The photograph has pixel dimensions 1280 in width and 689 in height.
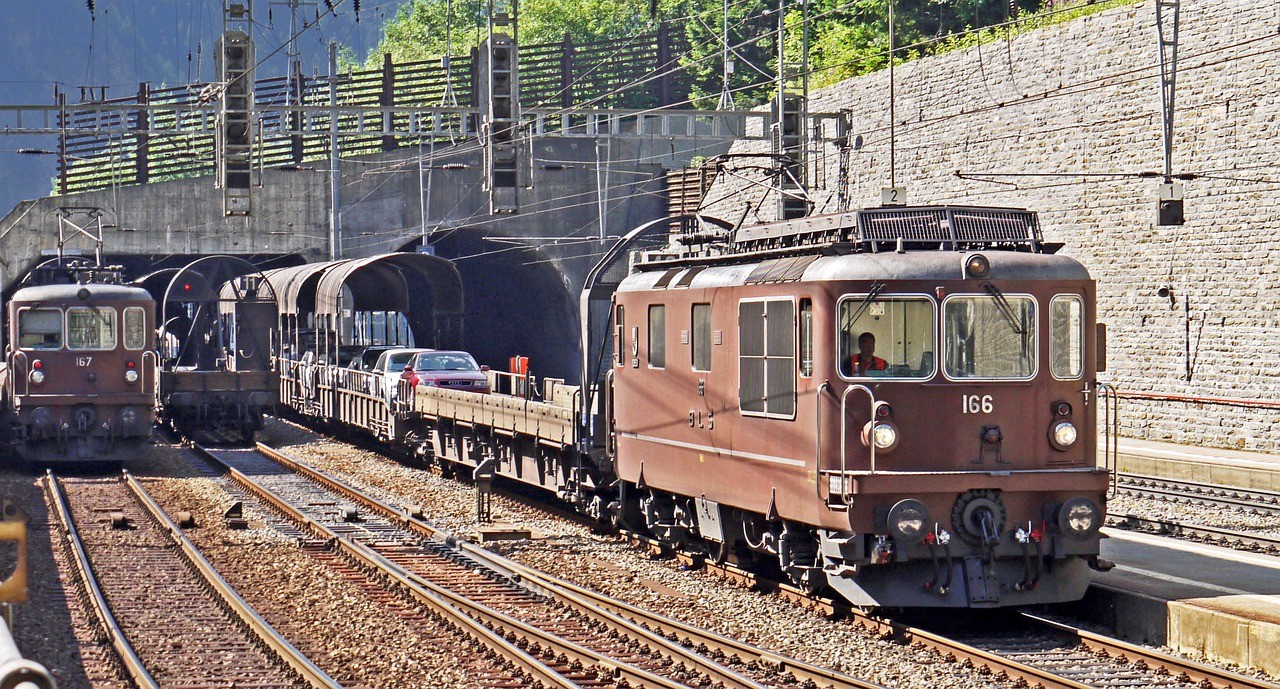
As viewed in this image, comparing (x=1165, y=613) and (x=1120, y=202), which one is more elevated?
(x=1120, y=202)

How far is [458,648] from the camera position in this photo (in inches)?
476

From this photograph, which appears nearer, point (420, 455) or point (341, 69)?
point (420, 455)

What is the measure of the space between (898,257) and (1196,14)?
662 inches

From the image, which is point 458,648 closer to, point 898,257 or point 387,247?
point 898,257

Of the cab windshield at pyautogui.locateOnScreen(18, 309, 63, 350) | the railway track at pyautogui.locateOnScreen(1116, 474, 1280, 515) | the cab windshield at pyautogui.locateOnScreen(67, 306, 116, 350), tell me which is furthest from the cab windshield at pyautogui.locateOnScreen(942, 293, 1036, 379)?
the cab windshield at pyautogui.locateOnScreen(18, 309, 63, 350)

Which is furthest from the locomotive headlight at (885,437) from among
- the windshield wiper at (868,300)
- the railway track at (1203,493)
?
the railway track at (1203,493)

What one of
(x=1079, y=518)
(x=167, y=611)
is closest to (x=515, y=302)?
(x=167, y=611)

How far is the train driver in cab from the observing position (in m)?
12.3

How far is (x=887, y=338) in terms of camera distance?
40.6 ft

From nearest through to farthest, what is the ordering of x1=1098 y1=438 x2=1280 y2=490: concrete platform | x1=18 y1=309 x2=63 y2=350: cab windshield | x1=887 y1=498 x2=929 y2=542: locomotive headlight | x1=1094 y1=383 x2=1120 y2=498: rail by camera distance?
x1=887 y1=498 x2=929 y2=542: locomotive headlight → x1=1094 y1=383 x2=1120 y2=498: rail → x1=1098 y1=438 x2=1280 y2=490: concrete platform → x1=18 y1=309 x2=63 y2=350: cab windshield

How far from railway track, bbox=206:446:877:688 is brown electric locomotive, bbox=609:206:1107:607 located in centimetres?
145

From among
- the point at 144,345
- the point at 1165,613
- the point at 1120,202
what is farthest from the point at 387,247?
the point at 1165,613

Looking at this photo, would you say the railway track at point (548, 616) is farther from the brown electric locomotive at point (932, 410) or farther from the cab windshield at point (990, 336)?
the cab windshield at point (990, 336)

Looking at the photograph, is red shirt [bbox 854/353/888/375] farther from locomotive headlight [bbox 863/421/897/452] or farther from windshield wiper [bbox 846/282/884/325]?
locomotive headlight [bbox 863/421/897/452]
